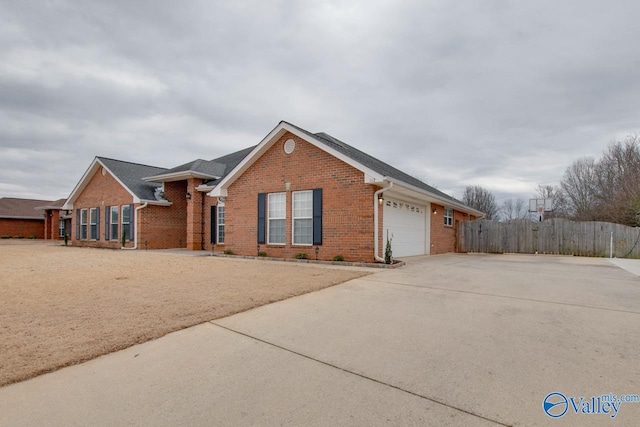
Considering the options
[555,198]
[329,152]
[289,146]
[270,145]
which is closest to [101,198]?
[270,145]

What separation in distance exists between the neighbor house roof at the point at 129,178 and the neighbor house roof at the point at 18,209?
16.8 m

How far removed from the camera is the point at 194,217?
52.7 feet

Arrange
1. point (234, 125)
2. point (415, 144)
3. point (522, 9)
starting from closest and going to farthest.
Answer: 1. point (522, 9)
2. point (234, 125)
3. point (415, 144)

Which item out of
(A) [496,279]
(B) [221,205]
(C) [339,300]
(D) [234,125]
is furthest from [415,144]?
(C) [339,300]

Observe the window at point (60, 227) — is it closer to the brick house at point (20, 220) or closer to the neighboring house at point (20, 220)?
the brick house at point (20, 220)

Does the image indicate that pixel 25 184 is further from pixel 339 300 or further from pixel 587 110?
pixel 587 110

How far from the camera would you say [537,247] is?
654 inches

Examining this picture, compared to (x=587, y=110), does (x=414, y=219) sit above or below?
below

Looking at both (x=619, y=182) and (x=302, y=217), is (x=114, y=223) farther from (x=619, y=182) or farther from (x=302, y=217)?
(x=619, y=182)

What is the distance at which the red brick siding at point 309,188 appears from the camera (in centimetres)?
972

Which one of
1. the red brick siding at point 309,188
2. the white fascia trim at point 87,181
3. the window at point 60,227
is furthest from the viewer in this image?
the window at point 60,227

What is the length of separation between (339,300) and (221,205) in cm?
1220

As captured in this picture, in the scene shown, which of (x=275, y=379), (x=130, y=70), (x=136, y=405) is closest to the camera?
(x=136, y=405)

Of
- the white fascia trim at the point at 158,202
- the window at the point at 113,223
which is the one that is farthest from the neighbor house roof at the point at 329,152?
the window at the point at 113,223
